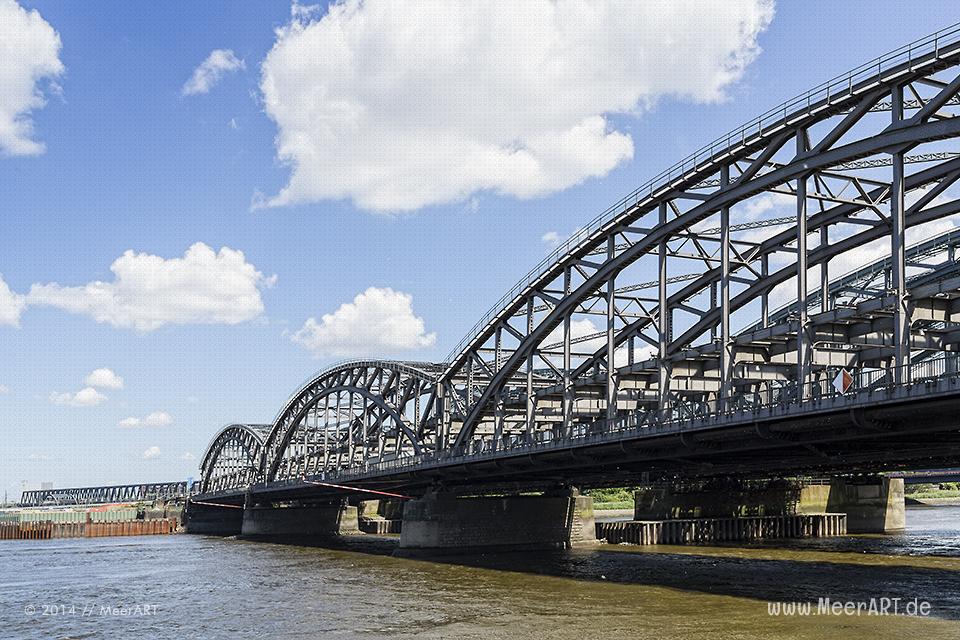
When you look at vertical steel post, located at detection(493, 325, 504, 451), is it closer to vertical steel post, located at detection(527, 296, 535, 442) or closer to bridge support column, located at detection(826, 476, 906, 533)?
vertical steel post, located at detection(527, 296, 535, 442)

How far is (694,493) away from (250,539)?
2047 inches

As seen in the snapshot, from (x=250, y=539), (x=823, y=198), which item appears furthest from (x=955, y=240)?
(x=250, y=539)

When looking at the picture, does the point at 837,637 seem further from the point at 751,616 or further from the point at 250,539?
the point at 250,539

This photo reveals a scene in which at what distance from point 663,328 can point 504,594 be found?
55.2ft

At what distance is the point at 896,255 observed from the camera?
39312mm

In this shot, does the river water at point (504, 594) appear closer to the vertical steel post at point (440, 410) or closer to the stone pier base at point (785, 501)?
the vertical steel post at point (440, 410)

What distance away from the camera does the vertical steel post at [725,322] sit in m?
46.0

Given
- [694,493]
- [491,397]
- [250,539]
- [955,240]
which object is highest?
[955,240]

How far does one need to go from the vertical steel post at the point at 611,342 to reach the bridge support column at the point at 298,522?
219ft

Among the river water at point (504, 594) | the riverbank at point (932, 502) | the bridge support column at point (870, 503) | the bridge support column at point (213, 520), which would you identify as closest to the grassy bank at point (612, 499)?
the riverbank at point (932, 502)

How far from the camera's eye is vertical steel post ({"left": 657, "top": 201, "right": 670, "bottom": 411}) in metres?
52.7

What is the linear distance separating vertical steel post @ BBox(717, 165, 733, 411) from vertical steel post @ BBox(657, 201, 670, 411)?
14.1 ft

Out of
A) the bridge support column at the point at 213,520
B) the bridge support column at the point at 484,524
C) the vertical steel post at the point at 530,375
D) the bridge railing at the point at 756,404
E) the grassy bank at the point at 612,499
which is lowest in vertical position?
the bridge support column at the point at 213,520

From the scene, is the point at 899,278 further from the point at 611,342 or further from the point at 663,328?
the point at 611,342
